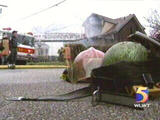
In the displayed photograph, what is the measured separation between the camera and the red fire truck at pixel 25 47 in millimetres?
19016

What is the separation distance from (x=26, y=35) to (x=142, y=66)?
18.5 metres

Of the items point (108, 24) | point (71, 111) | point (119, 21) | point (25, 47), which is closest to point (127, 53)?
point (71, 111)

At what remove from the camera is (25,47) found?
1962cm

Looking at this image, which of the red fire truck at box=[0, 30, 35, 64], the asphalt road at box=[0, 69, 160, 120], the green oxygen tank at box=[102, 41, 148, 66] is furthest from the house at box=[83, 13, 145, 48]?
the asphalt road at box=[0, 69, 160, 120]

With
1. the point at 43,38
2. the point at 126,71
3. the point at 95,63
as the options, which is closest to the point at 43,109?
the point at 126,71

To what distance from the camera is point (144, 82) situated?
253 cm

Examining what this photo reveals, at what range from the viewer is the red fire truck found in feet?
62.4

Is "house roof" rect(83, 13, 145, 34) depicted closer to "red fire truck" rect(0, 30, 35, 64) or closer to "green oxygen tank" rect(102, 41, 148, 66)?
"red fire truck" rect(0, 30, 35, 64)

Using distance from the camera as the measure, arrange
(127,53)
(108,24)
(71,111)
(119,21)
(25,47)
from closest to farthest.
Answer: (71,111), (127,53), (25,47), (108,24), (119,21)
